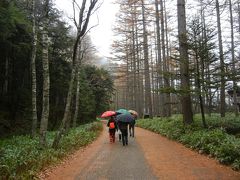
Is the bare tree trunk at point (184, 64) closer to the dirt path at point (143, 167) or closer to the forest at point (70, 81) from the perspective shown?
the forest at point (70, 81)

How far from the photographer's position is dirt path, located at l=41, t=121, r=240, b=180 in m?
8.02

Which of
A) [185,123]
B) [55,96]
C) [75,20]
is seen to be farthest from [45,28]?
[55,96]

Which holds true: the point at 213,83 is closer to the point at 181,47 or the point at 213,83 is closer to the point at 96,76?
the point at 181,47

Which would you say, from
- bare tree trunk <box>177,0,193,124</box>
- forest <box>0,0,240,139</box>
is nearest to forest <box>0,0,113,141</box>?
forest <box>0,0,240,139</box>

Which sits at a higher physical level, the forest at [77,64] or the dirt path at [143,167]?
the forest at [77,64]

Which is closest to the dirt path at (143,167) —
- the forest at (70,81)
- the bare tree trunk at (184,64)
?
the forest at (70,81)

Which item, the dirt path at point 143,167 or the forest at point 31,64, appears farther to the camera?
the forest at point 31,64

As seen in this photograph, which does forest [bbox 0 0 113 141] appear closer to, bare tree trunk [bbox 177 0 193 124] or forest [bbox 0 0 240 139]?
forest [bbox 0 0 240 139]

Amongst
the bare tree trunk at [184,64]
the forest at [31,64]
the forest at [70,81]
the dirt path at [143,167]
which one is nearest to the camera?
the dirt path at [143,167]

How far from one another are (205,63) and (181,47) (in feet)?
5.36

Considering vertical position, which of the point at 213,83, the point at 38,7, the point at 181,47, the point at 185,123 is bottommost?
the point at 185,123

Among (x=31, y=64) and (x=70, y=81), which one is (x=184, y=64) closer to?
(x=70, y=81)

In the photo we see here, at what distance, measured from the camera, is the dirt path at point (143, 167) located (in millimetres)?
8023

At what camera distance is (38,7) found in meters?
16.4
